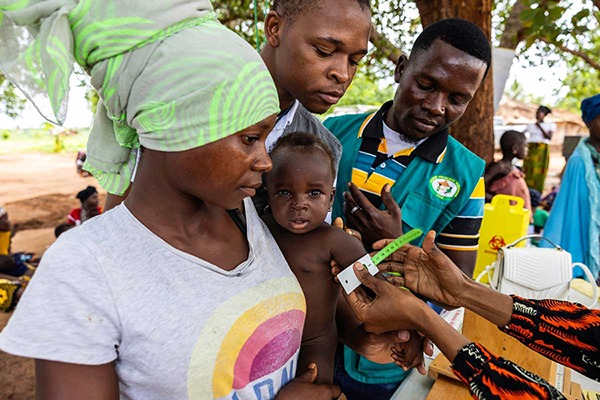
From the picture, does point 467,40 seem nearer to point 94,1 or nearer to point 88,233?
point 94,1

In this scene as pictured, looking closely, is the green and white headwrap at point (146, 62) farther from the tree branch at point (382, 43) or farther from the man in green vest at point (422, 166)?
the tree branch at point (382, 43)

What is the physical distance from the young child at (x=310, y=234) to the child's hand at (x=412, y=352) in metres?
0.25

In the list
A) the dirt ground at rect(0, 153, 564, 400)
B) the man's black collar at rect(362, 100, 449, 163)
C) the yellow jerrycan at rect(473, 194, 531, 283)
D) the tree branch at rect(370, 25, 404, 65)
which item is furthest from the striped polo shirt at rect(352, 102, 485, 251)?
the dirt ground at rect(0, 153, 564, 400)

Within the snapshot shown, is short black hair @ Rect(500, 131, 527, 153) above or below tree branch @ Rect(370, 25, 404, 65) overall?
below

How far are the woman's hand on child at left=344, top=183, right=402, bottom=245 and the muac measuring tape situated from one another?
0.27m

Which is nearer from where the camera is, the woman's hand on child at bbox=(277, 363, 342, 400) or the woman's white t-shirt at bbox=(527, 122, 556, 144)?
the woman's hand on child at bbox=(277, 363, 342, 400)

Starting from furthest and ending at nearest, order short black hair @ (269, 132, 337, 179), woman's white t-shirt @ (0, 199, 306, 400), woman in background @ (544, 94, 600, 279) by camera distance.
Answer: woman in background @ (544, 94, 600, 279) < short black hair @ (269, 132, 337, 179) < woman's white t-shirt @ (0, 199, 306, 400)

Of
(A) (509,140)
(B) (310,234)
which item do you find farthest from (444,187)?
(A) (509,140)

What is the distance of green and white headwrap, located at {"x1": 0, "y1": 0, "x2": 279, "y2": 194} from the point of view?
0.89 m

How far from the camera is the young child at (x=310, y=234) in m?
1.61

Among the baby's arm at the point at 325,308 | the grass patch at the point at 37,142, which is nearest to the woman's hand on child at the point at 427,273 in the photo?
the baby's arm at the point at 325,308

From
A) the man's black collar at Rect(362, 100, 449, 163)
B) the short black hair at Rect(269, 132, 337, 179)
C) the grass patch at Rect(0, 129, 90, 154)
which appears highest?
the short black hair at Rect(269, 132, 337, 179)

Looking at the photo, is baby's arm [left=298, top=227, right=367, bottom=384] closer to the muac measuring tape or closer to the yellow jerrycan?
the muac measuring tape

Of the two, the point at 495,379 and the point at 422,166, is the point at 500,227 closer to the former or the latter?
the point at 422,166
